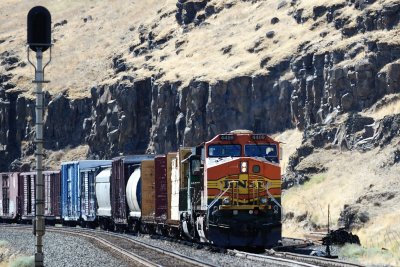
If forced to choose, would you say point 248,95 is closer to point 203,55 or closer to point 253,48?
point 253,48

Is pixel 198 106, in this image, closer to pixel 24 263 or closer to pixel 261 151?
pixel 261 151

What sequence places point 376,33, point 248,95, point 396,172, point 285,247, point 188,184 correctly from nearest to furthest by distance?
1. point 285,247
2. point 188,184
3. point 396,172
4. point 376,33
5. point 248,95

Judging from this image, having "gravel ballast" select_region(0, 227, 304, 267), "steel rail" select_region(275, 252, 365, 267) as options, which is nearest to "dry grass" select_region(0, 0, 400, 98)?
"gravel ballast" select_region(0, 227, 304, 267)

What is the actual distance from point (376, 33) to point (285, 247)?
40.7 metres

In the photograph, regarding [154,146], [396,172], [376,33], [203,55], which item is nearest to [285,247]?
[396,172]

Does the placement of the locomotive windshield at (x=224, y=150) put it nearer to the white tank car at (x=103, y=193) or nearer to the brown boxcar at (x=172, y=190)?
the brown boxcar at (x=172, y=190)

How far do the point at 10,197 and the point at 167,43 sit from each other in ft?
123

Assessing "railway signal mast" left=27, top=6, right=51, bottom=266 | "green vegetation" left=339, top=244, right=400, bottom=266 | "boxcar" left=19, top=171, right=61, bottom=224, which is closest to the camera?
"railway signal mast" left=27, top=6, right=51, bottom=266

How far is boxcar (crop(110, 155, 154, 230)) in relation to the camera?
151 feet

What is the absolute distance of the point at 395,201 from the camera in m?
47.9

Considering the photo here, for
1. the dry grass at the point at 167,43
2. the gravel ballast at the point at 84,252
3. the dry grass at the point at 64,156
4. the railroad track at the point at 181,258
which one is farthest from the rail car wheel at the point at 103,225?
the dry grass at the point at 64,156

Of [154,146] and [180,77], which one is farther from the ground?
[180,77]

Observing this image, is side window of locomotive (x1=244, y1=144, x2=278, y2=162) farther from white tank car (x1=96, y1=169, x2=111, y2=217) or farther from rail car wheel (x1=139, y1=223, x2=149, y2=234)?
white tank car (x1=96, y1=169, x2=111, y2=217)

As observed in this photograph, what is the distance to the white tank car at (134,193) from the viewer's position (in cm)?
4316
